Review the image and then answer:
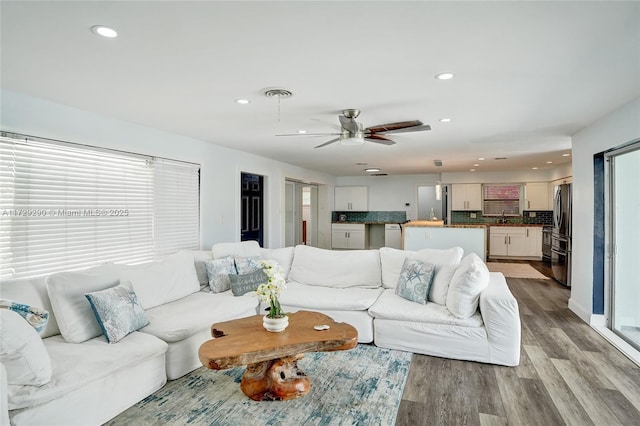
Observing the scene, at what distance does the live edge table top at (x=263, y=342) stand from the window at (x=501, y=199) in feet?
27.3

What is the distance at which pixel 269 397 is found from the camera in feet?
8.45

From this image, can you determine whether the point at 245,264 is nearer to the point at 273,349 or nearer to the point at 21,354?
the point at 273,349

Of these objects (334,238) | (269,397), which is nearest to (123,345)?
(269,397)

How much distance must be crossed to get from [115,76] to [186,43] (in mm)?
887

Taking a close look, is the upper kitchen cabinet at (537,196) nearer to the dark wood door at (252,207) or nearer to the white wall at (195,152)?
the white wall at (195,152)

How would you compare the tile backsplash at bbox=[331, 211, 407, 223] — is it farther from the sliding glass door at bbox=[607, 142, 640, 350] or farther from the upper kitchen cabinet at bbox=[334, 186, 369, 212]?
the sliding glass door at bbox=[607, 142, 640, 350]

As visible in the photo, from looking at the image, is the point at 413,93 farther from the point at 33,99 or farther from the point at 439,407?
the point at 33,99

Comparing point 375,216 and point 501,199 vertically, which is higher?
point 501,199

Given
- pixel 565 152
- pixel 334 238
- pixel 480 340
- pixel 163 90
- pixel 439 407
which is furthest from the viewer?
pixel 334 238

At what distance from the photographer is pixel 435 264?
3.86 metres

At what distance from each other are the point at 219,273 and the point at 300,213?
17.6 ft

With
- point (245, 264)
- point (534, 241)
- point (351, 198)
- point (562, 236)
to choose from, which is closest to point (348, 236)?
point (351, 198)

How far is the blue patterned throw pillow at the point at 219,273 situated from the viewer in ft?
13.1

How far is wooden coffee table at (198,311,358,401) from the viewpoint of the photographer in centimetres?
239
